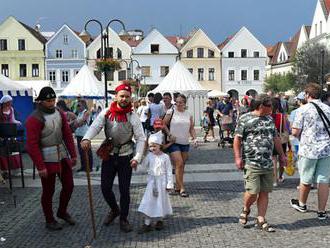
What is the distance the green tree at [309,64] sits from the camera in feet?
172

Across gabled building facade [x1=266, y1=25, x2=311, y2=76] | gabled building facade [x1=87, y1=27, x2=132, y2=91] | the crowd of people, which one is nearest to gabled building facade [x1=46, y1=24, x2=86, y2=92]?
gabled building facade [x1=87, y1=27, x2=132, y2=91]

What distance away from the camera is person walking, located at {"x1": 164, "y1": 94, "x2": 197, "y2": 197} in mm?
8703

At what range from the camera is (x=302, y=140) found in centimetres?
714

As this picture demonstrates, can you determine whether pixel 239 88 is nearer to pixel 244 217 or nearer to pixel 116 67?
pixel 116 67

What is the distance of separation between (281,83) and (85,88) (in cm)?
4410

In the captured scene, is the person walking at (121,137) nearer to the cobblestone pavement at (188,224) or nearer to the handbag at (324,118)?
the cobblestone pavement at (188,224)

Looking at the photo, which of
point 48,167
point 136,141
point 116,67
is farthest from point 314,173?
point 116,67

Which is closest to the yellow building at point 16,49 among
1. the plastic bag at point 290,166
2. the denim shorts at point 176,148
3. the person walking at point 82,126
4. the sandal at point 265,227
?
the person walking at point 82,126

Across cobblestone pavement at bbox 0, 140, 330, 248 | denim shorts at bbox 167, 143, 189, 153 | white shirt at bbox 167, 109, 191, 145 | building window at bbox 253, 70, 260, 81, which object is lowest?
cobblestone pavement at bbox 0, 140, 330, 248

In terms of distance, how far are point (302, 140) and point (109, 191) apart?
2.67 m

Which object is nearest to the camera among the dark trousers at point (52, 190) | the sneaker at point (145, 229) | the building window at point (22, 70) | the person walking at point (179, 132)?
the sneaker at point (145, 229)

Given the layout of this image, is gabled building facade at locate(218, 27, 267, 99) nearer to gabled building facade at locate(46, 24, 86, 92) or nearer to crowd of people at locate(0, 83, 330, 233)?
gabled building facade at locate(46, 24, 86, 92)

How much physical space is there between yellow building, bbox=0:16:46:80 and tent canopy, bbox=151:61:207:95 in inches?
1788

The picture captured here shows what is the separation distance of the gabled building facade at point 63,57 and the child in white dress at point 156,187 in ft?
200
